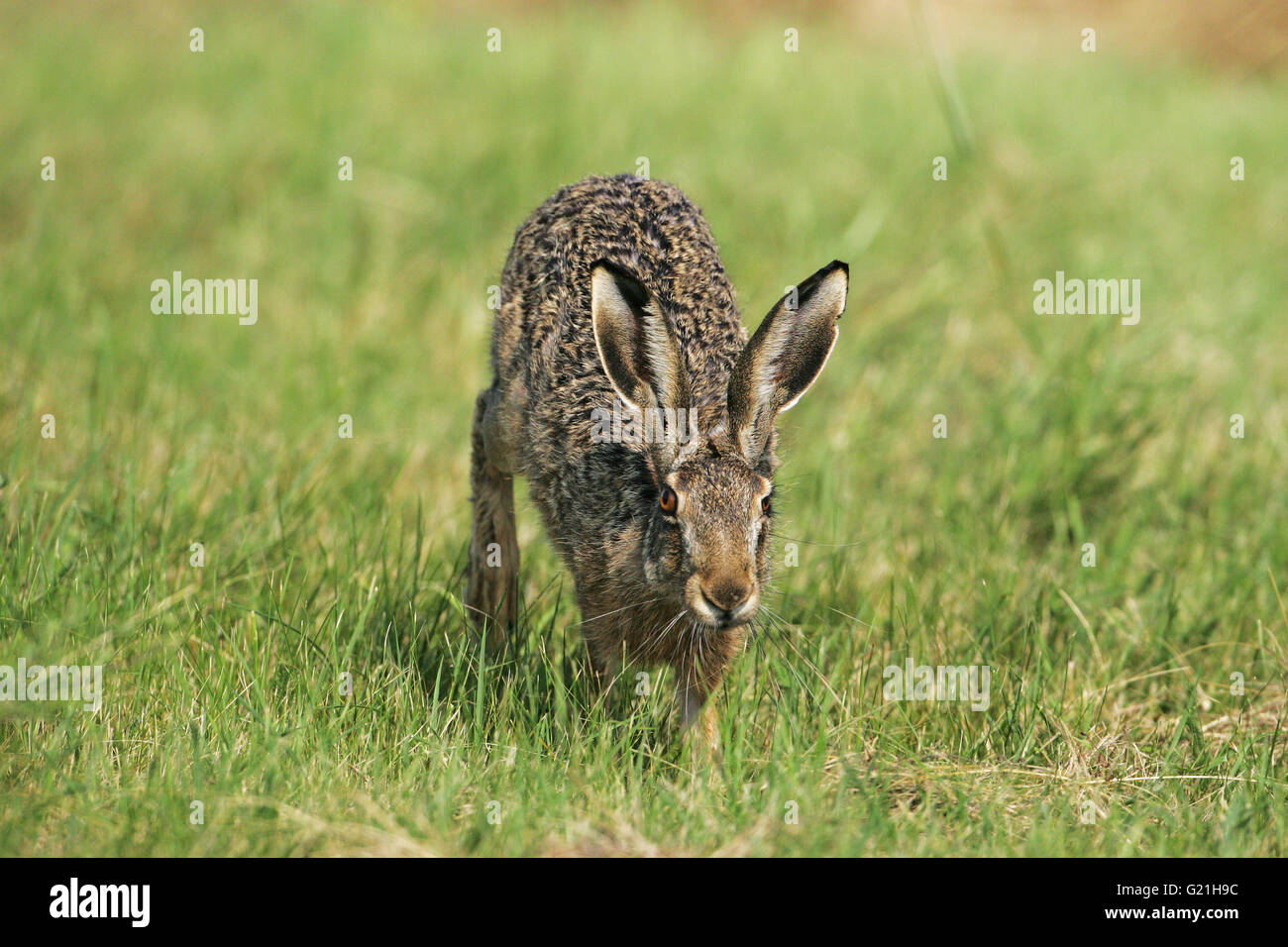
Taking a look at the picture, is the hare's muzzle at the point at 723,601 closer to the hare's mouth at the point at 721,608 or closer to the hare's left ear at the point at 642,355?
the hare's mouth at the point at 721,608

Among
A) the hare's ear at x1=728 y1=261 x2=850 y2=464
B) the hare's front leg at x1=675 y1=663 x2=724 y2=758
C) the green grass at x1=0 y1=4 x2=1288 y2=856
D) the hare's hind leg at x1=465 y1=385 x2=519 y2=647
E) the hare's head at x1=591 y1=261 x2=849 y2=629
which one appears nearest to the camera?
the green grass at x1=0 y1=4 x2=1288 y2=856

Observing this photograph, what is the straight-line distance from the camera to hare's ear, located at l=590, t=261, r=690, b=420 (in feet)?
15.3

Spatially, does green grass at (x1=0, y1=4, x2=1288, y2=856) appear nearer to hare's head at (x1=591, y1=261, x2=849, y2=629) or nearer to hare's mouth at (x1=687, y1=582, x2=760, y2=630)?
hare's mouth at (x1=687, y1=582, x2=760, y2=630)

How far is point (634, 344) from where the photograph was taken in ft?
15.6

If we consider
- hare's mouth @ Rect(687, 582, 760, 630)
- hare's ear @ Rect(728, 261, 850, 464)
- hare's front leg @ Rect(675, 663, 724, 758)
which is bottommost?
hare's front leg @ Rect(675, 663, 724, 758)

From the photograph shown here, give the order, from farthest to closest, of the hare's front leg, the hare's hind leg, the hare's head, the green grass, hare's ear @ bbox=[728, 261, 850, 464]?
the hare's hind leg, the hare's front leg, hare's ear @ bbox=[728, 261, 850, 464], the hare's head, the green grass

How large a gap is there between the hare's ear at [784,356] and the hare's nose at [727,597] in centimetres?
55

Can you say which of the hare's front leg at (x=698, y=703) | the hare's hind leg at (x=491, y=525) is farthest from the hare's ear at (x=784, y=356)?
the hare's hind leg at (x=491, y=525)

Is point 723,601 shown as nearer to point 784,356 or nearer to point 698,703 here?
point 698,703

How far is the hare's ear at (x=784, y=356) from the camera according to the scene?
4660 mm

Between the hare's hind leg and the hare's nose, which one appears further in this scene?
the hare's hind leg

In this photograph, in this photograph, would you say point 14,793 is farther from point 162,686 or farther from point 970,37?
point 970,37

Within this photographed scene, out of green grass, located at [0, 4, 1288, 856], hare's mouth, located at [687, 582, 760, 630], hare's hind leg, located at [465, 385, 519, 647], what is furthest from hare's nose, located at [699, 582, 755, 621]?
hare's hind leg, located at [465, 385, 519, 647]
